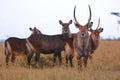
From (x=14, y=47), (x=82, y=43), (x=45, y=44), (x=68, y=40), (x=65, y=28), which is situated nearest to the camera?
(x=82, y=43)

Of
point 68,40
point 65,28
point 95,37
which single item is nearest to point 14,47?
point 65,28

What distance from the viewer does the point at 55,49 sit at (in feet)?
52.6

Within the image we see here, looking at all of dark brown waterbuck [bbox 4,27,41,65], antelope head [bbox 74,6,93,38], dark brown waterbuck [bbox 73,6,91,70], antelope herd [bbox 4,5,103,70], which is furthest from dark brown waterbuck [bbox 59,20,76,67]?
antelope head [bbox 74,6,93,38]

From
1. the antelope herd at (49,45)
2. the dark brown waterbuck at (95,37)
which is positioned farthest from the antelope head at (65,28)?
the dark brown waterbuck at (95,37)

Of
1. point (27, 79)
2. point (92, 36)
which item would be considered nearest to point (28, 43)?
point (92, 36)

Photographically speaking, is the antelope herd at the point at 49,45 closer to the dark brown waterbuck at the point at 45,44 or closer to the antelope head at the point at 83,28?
the dark brown waterbuck at the point at 45,44

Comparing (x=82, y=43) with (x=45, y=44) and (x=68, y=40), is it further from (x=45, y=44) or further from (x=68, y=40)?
(x=45, y=44)

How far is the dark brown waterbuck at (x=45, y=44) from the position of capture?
15648mm

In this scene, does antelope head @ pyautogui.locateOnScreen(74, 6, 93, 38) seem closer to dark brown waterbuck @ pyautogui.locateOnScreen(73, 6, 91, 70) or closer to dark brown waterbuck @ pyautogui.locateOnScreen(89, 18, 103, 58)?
dark brown waterbuck @ pyautogui.locateOnScreen(73, 6, 91, 70)

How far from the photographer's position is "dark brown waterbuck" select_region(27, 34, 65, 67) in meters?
15.6

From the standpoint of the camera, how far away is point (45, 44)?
15.9 meters

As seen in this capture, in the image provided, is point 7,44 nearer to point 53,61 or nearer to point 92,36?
point 53,61

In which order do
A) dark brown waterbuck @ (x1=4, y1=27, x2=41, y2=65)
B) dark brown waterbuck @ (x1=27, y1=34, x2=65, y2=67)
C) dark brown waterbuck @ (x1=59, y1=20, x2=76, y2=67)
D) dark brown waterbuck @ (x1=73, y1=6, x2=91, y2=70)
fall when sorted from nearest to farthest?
dark brown waterbuck @ (x1=73, y1=6, x2=91, y2=70) → dark brown waterbuck @ (x1=59, y1=20, x2=76, y2=67) → dark brown waterbuck @ (x1=27, y1=34, x2=65, y2=67) → dark brown waterbuck @ (x1=4, y1=27, x2=41, y2=65)

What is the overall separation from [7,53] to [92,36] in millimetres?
3604
